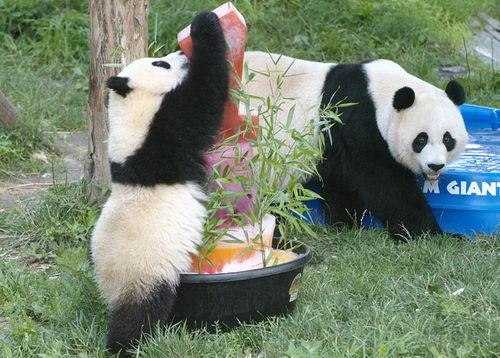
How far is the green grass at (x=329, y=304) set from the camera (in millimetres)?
2865

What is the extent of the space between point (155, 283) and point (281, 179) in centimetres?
70

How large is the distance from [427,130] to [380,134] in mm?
270

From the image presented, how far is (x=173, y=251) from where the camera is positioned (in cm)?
294

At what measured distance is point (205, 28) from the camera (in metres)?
3.03

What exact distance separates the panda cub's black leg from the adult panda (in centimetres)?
159

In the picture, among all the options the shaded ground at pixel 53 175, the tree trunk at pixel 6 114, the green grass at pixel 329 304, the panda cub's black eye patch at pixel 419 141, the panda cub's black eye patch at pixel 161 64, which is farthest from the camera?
the tree trunk at pixel 6 114

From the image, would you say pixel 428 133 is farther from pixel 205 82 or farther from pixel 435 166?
pixel 205 82

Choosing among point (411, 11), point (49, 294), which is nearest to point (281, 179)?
point (49, 294)

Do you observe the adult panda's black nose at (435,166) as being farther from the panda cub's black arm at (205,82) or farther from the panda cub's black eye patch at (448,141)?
the panda cub's black arm at (205,82)

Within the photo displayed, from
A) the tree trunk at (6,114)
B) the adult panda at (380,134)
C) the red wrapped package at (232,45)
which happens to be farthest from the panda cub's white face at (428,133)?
the tree trunk at (6,114)

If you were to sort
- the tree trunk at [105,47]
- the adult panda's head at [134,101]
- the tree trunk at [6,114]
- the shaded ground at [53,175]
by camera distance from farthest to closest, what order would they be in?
1. the tree trunk at [6,114]
2. the shaded ground at [53,175]
3. the tree trunk at [105,47]
4. the adult panda's head at [134,101]

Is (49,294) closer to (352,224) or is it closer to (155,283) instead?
(155,283)

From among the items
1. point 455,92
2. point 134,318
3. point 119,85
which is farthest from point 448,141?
point 134,318

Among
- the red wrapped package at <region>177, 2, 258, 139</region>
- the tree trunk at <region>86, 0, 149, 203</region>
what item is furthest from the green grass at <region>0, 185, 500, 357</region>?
the red wrapped package at <region>177, 2, 258, 139</region>
